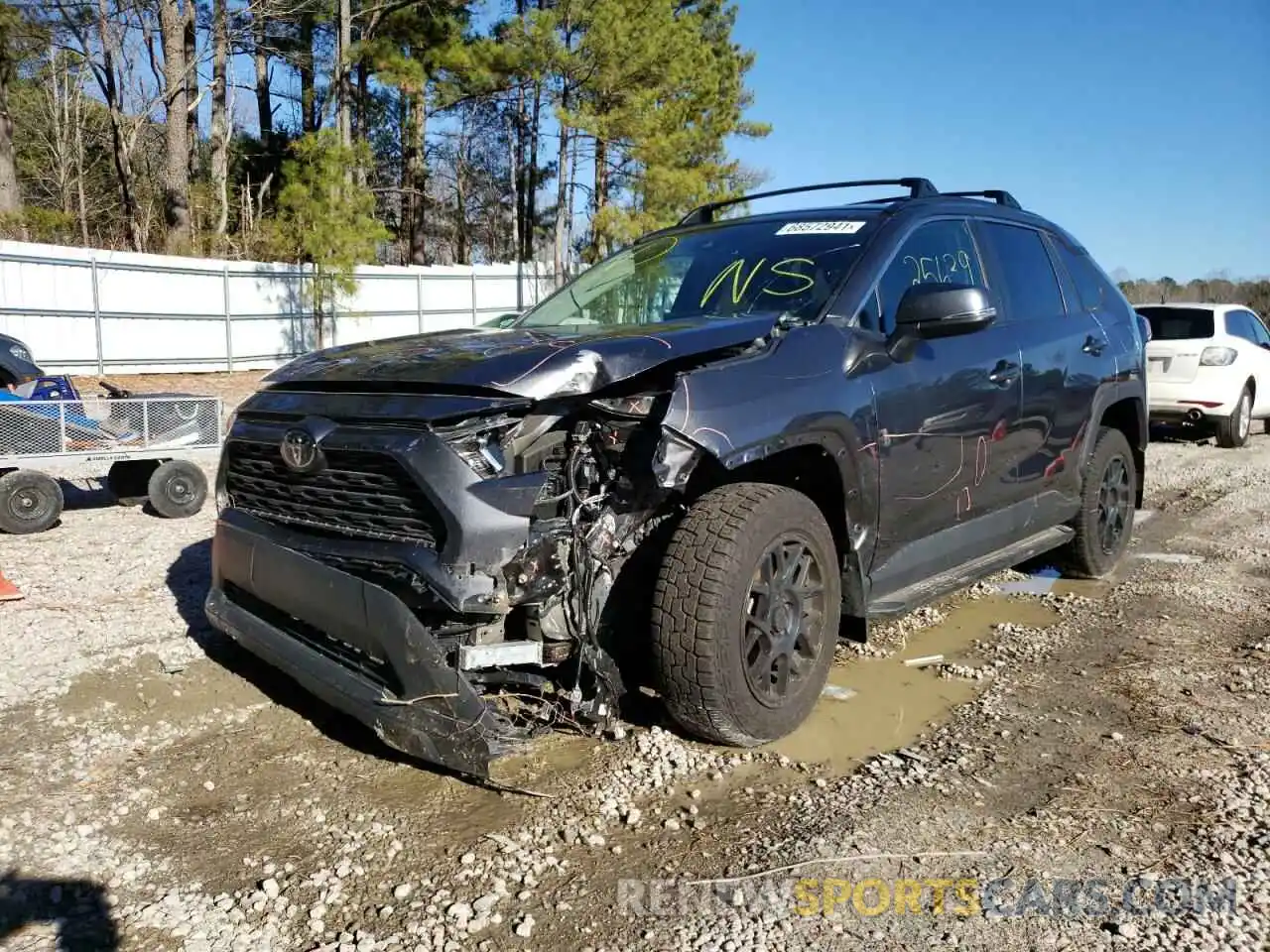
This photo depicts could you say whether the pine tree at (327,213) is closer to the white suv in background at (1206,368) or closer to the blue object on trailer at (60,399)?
the blue object on trailer at (60,399)

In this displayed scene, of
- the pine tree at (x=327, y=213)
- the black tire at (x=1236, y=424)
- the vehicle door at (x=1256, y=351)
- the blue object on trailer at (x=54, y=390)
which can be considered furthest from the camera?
the pine tree at (x=327, y=213)

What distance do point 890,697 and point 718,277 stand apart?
74.9 inches

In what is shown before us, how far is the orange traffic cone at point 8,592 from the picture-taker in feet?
16.0

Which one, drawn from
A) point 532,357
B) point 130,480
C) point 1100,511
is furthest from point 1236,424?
point 130,480

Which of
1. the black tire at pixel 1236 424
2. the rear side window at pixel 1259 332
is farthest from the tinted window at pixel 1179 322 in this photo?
the rear side window at pixel 1259 332

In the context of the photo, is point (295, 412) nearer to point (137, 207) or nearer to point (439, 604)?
point (439, 604)

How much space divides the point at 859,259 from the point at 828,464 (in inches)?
35.7

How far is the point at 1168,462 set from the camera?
10.6 m

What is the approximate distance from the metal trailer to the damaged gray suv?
363cm

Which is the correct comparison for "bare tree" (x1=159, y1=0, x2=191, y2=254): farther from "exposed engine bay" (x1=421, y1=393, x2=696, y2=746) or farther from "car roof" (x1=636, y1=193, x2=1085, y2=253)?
"exposed engine bay" (x1=421, y1=393, x2=696, y2=746)

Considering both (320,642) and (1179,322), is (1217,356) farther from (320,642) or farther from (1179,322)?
(320,642)

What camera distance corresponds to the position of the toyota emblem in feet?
10.3

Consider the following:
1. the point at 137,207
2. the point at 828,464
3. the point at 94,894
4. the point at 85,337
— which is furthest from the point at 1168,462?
the point at 137,207

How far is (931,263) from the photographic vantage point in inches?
166
